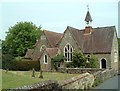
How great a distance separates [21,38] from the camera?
72375 millimetres

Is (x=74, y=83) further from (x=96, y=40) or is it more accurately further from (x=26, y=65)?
(x=96, y=40)

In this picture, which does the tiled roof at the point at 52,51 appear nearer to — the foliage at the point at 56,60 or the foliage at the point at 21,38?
the foliage at the point at 56,60

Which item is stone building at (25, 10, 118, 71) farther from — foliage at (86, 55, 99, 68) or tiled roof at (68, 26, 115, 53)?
foliage at (86, 55, 99, 68)

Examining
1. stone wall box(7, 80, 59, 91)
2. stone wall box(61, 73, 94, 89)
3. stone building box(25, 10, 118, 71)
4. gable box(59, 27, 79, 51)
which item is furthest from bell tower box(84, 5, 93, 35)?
stone wall box(7, 80, 59, 91)

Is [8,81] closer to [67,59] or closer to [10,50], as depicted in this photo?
[67,59]

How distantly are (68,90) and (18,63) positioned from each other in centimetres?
3034

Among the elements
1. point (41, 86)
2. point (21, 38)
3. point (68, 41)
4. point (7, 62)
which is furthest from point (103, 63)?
point (21, 38)

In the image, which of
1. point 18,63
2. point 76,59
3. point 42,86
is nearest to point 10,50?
point 18,63

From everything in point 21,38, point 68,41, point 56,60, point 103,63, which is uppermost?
point 21,38

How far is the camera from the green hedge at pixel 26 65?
45.8 meters

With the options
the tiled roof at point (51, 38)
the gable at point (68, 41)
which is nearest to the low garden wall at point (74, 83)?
the gable at point (68, 41)

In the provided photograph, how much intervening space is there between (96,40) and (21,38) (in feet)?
102

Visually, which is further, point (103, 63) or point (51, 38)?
point (51, 38)

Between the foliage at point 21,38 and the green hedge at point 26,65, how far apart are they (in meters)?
23.9
